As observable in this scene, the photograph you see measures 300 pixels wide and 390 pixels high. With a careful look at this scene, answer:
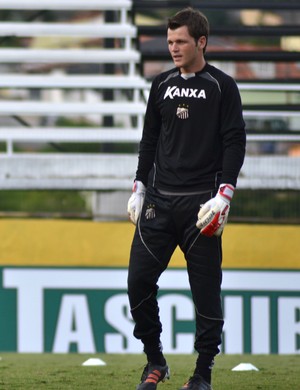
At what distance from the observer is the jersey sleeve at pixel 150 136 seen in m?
4.65

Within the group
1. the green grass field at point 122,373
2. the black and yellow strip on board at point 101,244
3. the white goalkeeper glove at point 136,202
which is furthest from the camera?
the black and yellow strip on board at point 101,244

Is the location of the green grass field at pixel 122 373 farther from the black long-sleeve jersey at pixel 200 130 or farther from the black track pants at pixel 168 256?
the black long-sleeve jersey at pixel 200 130

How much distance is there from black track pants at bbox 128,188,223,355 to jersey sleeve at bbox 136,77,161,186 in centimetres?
18

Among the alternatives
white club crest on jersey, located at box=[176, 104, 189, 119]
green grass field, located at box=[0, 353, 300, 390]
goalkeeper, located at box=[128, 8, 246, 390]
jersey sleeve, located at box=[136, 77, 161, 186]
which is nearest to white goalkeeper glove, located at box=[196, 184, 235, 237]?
goalkeeper, located at box=[128, 8, 246, 390]

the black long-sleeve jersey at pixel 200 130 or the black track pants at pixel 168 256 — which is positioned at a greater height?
the black long-sleeve jersey at pixel 200 130

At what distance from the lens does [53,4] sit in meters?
9.72

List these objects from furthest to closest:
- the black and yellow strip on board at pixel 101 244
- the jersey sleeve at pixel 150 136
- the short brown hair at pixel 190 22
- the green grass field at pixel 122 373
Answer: the black and yellow strip on board at pixel 101 244
the green grass field at pixel 122 373
the jersey sleeve at pixel 150 136
the short brown hair at pixel 190 22

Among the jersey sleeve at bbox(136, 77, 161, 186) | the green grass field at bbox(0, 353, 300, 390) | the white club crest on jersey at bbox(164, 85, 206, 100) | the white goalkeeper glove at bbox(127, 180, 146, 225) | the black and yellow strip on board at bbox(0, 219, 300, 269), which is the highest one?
the white club crest on jersey at bbox(164, 85, 206, 100)

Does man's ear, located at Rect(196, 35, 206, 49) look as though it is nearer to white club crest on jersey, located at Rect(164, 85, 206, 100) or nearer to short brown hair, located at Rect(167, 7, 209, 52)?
short brown hair, located at Rect(167, 7, 209, 52)

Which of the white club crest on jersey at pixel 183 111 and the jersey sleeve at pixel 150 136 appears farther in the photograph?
the jersey sleeve at pixel 150 136

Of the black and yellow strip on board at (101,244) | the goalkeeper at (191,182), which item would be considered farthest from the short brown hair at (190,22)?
the black and yellow strip on board at (101,244)

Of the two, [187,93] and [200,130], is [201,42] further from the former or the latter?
[200,130]

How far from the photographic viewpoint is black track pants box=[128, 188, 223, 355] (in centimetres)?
455

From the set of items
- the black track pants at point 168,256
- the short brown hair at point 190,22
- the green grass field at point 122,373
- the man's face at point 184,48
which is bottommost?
the green grass field at point 122,373
